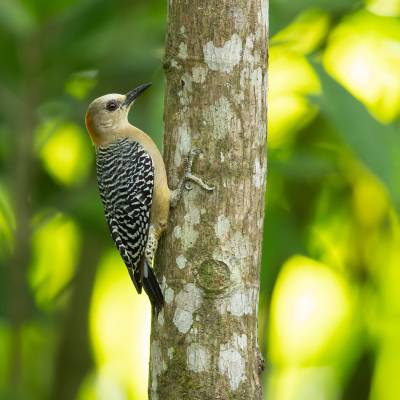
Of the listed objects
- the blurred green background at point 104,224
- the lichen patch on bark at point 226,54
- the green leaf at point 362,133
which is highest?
the lichen patch on bark at point 226,54

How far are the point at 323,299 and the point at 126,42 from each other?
98.6 inches

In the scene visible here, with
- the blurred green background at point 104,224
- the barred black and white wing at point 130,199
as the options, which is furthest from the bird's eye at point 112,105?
the barred black and white wing at point 130,199

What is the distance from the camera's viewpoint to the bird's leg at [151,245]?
402 centimetres

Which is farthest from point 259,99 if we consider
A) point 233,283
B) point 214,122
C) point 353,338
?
point 353,338

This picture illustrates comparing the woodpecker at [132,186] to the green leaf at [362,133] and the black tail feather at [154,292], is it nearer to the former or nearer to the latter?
the black tail feather at [154,292]

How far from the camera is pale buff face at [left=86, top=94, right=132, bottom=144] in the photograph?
201 inches

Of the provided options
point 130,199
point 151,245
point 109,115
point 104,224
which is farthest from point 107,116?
point 151,245

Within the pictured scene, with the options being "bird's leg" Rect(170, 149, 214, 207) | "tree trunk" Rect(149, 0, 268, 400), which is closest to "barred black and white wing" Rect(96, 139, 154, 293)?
"bird's leg" Rect(170, 149, 214, 207)

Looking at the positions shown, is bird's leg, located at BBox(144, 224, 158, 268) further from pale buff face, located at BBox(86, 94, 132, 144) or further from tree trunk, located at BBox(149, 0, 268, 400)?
pale buff face, located at BBox(86, 94, 132, 144)

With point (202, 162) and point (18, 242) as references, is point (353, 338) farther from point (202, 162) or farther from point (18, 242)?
point (202, 162)

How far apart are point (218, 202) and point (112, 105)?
1731 mm

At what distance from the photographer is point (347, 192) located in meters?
6.16

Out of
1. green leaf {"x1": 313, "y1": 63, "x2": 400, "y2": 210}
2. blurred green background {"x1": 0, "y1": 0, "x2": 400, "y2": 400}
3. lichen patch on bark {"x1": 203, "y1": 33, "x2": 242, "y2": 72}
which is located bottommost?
blurred green background {"x1": 0, "y1": 0, "x2": 400, "y2": 400}

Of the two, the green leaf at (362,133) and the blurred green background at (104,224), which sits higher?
the green leaf at (362,133)
